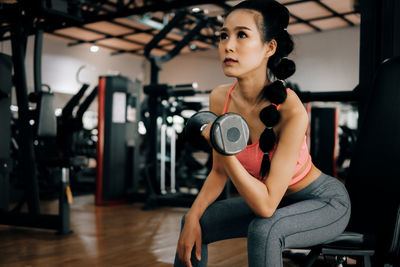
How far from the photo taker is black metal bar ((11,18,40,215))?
→ 9.75 feet

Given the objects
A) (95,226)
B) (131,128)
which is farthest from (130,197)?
(95,226)

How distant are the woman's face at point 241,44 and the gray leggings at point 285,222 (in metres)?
0.37

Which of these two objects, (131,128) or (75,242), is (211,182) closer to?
(75,242)

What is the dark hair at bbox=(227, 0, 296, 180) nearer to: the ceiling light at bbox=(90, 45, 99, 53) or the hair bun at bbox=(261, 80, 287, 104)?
the hair bun at bbox=(261, 80, 287, 104)

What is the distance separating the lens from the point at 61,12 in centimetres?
300

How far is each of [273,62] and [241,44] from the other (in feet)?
0.42

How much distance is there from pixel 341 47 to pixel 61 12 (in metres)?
8.57

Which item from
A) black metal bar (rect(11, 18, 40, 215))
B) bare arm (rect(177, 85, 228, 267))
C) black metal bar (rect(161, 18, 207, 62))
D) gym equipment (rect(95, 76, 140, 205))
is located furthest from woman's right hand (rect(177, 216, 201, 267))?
black metal bar (rect(161, 18, 207, 62))

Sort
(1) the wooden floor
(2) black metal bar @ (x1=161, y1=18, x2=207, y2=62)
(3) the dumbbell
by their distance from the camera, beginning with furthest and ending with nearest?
(2) black metal bar @ (x1=161, y1=18, x2=207, y2=62) → (1) the wooden floor → (3) the dumbbell

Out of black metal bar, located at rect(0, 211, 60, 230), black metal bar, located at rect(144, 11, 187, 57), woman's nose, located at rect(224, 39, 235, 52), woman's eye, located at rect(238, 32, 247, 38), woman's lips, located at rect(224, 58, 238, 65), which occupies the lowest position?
black metal bar, located at rect(0, 211, 60, 230)

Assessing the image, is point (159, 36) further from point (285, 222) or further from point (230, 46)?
point (285, 222)

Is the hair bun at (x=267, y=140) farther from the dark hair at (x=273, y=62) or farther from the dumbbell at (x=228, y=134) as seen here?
the dumbbell at (x=228, y=134)

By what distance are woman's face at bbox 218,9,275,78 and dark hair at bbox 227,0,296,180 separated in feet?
0.07

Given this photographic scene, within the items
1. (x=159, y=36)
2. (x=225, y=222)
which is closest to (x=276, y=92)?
(x=225, y=222)
